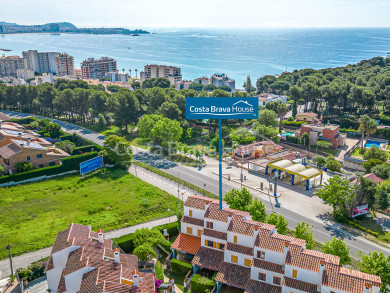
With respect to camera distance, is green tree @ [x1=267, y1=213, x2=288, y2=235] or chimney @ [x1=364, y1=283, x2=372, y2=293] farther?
green tree @ [x1=267, y1=213, x2=288, y2=235]

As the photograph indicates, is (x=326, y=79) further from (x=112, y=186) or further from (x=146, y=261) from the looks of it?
(x=146, y=261)

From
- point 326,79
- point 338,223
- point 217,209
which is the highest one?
point 326,79

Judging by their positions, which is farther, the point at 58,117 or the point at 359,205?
the point at 58,117

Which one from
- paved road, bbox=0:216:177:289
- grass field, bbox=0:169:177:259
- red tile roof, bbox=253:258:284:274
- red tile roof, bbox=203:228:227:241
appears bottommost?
paved road, bbox=0:216:177:289

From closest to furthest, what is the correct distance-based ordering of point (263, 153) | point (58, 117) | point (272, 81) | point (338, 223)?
point (338, 223), point (263, 153), point (58, 117), point (272, 81)

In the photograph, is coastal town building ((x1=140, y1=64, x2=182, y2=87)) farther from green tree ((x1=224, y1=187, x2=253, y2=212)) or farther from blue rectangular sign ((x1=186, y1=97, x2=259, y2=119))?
blue rectangular sign ((x1=186, y1=97, x2=259, y2=119))

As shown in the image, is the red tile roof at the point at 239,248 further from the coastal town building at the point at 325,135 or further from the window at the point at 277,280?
the coastal town building at the point at 325,135

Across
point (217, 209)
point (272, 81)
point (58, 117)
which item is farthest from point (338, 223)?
point (272, 81)

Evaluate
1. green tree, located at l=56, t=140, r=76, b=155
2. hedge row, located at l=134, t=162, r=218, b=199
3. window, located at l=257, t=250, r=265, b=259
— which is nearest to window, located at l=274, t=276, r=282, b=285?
window, located at l=257, t=250, r=265, b=259
